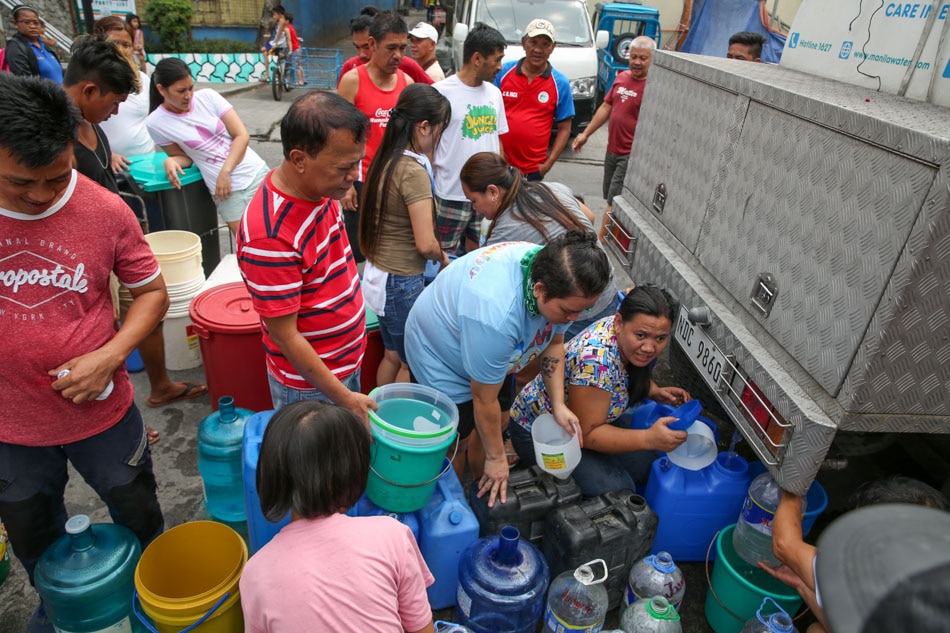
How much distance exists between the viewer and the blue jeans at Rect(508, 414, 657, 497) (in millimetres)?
2871

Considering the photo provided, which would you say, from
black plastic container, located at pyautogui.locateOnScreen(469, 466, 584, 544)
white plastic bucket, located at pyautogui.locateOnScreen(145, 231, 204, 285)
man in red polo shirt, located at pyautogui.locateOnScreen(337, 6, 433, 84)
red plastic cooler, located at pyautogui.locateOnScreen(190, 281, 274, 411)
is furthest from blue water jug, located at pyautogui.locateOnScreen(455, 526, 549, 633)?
man in red polo shirt, located at pyautogui.locateOnScreen(337, 6, 433, 84)

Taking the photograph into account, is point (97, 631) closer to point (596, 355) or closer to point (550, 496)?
point (550, 496)

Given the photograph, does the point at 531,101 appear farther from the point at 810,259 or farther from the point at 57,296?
the point at 57,296

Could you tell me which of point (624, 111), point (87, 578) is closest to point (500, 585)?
point (87, 578)

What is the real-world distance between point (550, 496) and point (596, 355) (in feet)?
2.17

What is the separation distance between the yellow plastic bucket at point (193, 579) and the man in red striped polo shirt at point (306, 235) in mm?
657

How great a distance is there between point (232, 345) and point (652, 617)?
235 centimetres

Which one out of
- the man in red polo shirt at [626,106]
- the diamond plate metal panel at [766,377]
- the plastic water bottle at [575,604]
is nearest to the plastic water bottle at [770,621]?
the diamond plate metal panel at [766,377]

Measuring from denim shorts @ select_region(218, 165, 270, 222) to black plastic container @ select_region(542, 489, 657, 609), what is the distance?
319 centimetres

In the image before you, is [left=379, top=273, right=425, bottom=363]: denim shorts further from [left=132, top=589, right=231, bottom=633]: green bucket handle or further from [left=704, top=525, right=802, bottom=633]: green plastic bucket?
[left=704, top=525, right=802, bottom=633]: green plastic bucket

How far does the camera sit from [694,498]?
9.24 feet

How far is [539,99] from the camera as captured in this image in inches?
211

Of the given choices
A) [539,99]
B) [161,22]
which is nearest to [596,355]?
[539,99]

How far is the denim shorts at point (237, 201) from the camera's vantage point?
4.43 meters
